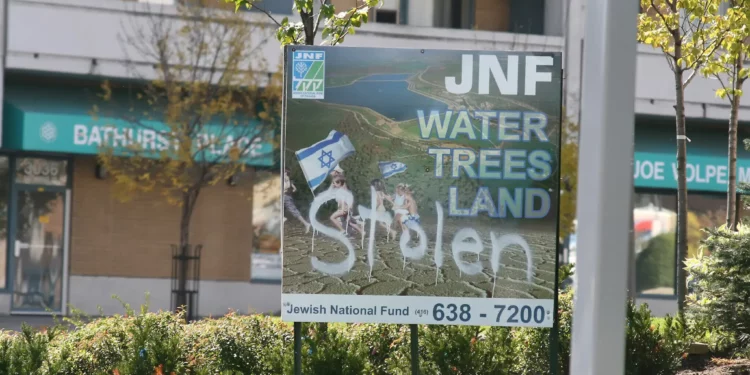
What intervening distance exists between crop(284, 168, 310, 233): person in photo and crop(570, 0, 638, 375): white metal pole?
2.93 meters

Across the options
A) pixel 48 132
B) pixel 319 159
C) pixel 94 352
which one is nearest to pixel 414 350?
pixel 319 159

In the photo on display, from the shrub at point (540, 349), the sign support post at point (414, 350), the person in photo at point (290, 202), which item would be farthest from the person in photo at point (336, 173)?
→ the shrub at point (540, 349)

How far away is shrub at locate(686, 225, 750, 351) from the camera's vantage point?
321 inches

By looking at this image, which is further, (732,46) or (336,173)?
(732,46)

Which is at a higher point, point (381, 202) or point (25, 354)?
point (381, 202)

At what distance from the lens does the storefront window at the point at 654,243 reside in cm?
2169

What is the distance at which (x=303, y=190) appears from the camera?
21.1 feet

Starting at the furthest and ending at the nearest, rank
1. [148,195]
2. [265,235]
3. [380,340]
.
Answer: [265,235] < [148,195] < [380,340]

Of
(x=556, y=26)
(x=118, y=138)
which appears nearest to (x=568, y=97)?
(x=556, y=26)

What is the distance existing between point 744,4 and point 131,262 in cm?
1403

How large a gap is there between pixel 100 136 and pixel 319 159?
519 inches

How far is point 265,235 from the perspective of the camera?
20.5 metres

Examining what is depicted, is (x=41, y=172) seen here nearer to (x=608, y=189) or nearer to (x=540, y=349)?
(x=540, y=349)

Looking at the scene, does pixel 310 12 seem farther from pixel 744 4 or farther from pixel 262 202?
pixel 262 202
